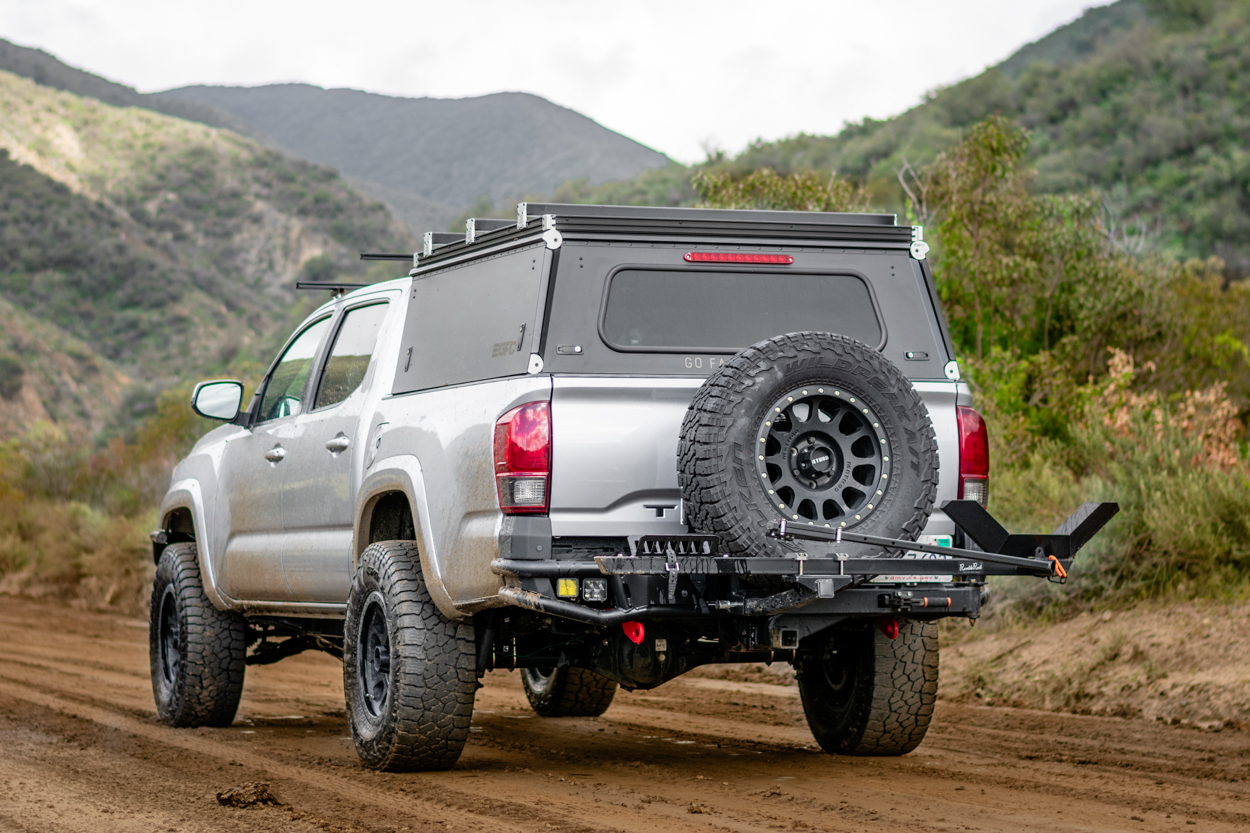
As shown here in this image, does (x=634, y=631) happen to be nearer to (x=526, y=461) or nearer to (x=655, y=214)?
(x=526, y=461)

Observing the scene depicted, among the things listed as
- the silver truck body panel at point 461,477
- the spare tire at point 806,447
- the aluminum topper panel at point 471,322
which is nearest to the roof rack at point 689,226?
the aluminum topper panel at point 471,322

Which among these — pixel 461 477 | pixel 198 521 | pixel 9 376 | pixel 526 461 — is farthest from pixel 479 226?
pixel 9 376

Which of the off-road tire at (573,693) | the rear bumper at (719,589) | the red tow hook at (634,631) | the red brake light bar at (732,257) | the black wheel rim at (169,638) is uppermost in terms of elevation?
the red brake light bar at (732,257)

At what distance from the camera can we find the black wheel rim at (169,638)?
8.98 meters

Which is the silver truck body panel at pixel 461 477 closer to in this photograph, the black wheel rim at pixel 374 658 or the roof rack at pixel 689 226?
the black wheel rim at pixel 374 658

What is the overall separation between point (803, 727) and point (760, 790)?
2411 mm

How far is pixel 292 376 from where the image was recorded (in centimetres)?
865

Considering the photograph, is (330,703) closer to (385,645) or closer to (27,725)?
(27,725)

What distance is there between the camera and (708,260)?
258 inches

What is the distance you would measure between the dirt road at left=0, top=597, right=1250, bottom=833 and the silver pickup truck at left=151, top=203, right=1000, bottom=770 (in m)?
0.44

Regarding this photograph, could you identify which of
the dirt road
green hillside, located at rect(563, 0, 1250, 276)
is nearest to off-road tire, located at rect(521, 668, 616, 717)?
the dirt road

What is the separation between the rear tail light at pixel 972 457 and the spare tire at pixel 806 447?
539 mm

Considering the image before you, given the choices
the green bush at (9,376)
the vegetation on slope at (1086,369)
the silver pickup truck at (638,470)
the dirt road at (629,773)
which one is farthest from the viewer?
the green bush at (9,376)

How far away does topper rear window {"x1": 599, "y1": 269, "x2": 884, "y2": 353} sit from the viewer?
6.40 metres
